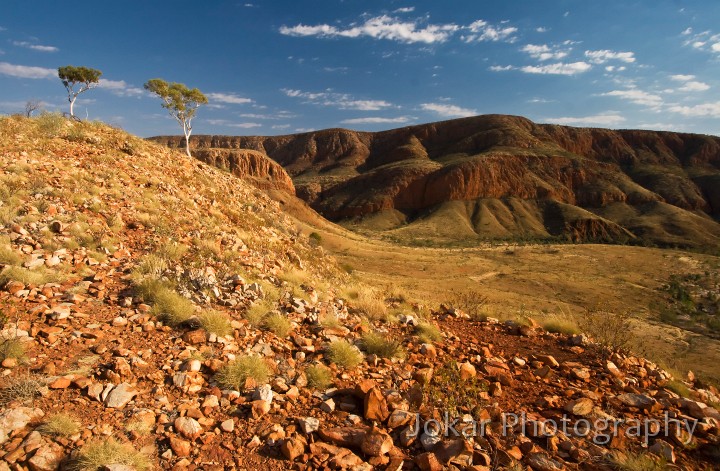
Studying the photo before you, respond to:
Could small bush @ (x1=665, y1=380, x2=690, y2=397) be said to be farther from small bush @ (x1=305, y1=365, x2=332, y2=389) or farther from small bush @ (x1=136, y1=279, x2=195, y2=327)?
small bush @ (x1=136, y1=279, x2=195, y2=327)

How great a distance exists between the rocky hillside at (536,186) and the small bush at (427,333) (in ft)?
221

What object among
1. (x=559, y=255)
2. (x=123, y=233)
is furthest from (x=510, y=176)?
(x=123, y=233)

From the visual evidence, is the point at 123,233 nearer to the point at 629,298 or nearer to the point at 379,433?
the point at 379,433

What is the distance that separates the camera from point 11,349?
3.67 meters

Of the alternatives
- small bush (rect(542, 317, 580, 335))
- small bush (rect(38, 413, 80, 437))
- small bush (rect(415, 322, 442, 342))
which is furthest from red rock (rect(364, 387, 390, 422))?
small bush (rect(542, 317, 580, 335))

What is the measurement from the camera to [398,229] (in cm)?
7681

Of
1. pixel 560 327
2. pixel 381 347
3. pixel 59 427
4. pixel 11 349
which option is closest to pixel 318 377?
pixel 381 347

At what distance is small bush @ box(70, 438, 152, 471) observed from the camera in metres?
2.71

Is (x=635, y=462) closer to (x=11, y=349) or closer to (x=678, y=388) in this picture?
(x=678, y=388)

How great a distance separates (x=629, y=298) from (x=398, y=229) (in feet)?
161

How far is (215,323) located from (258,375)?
3.77 feet

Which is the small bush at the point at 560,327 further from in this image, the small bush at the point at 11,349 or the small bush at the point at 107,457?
the small bush at the point at 11,349

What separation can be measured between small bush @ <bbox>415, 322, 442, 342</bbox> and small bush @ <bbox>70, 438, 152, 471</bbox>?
4098 mm

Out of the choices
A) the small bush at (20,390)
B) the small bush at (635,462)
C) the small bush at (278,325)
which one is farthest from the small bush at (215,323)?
the small bush at (635,462)
